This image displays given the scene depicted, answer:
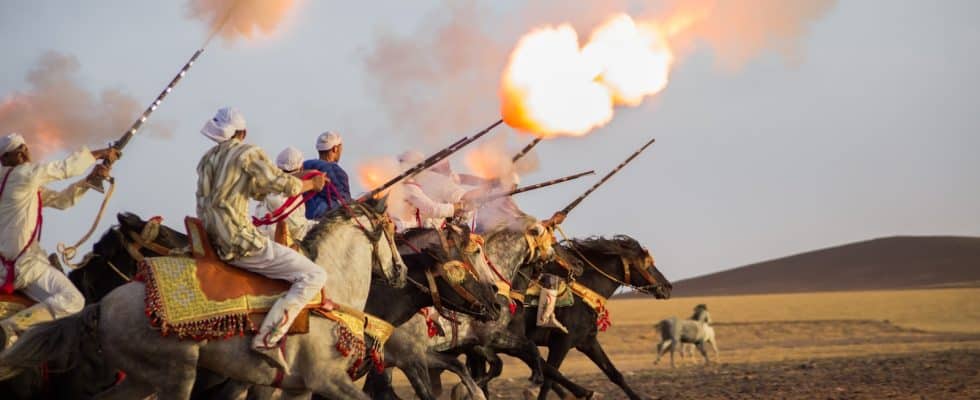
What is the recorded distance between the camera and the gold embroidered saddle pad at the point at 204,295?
33.2 ft

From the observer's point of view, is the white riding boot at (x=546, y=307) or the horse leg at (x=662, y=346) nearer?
the white riding boot at (x=546, y=307)

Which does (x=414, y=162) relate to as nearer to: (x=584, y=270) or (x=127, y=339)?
(x=584, y=270)

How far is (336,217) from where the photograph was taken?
1189 centimetres

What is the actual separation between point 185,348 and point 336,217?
6.95ft

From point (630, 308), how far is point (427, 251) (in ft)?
198

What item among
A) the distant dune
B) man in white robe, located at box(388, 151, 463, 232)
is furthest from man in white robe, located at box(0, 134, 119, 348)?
the distant dune

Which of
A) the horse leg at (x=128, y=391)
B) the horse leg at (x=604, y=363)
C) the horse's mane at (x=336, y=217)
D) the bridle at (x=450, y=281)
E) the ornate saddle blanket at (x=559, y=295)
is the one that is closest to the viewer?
the horse leg at (x=128, y=391)

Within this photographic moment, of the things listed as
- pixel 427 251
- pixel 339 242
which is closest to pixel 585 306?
pixel 427 251

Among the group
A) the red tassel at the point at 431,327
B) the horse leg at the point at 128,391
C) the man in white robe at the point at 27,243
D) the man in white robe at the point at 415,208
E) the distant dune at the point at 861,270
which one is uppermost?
the distant dune at the point at 861,270

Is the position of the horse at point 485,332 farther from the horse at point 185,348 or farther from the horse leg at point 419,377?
the horse at point 185,348

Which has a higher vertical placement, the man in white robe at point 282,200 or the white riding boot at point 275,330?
the man in white robe at point 282,200

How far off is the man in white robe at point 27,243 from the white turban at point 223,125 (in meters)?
1.01

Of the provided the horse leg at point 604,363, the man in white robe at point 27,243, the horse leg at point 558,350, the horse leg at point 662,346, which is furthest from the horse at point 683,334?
the man in white robe at point 27,243

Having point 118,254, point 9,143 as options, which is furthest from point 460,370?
point 9,143
